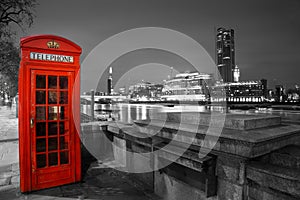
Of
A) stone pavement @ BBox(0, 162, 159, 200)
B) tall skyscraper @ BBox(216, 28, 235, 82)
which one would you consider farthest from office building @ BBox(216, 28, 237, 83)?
stone pavement @ BBox(0, 162, 159, 200)

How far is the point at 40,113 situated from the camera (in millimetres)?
4125

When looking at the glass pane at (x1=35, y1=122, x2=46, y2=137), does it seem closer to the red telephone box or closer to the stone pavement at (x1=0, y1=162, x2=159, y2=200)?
the red telephone box

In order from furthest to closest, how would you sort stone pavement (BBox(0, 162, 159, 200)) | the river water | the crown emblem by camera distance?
the river water → the crown emblem → stone pavement (BBox(0, 162, 159, 200))

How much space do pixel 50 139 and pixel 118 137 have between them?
1631 mm

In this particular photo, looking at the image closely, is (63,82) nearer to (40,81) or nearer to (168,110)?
(40,81)

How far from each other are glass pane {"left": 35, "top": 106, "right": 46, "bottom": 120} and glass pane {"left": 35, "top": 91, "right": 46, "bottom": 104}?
12 centimetres

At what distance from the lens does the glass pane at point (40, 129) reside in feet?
13.4

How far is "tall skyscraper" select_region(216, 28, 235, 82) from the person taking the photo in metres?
157

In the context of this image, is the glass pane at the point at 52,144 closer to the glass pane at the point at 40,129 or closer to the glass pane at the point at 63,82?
the glass pane at the point at 40,129

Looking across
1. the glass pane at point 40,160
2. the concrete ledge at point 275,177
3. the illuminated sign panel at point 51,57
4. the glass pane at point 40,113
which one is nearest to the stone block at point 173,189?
the concrete ledge at point 275,177

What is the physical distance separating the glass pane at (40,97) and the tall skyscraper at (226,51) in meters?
156

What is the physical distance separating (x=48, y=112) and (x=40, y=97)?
33 cm

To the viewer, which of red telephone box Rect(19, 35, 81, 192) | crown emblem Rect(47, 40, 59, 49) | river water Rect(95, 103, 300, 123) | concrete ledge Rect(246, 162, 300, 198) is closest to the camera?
concrete ledge Rect(246, 162, 300, 198)

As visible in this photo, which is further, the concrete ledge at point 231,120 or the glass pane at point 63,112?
Answer: the glass pane at point 63,112
